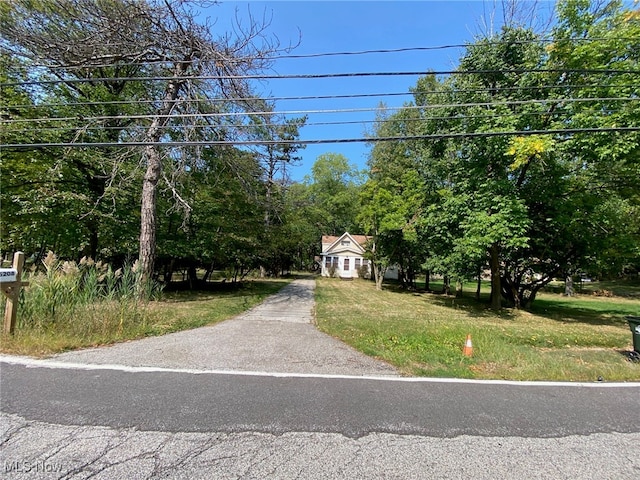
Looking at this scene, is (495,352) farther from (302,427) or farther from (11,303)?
(11,303)

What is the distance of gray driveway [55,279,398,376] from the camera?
4648mm

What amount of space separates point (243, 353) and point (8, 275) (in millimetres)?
4281

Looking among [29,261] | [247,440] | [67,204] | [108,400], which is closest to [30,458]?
[108,400]

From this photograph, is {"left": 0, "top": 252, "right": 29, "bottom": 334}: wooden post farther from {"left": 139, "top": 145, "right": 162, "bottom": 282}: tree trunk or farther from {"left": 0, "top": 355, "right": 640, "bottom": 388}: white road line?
{"left": 139, "top": 145, "right": 162, "bottom": 282}: tree trunk

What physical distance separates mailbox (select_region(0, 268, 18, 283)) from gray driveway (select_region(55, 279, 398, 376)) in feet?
5.89

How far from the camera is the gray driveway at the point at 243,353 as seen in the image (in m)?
4.65

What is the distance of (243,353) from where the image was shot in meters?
5.37

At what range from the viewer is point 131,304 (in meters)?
6.68

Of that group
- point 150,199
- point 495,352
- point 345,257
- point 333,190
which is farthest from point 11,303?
point 333,190

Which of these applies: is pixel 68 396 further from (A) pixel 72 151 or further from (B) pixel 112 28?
(A) pixel 72 151

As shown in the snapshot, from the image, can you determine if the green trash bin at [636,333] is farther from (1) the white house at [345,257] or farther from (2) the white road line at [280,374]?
(1) the white house at [345,257]

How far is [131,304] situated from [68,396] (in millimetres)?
3561

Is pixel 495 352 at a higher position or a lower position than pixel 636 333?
lower

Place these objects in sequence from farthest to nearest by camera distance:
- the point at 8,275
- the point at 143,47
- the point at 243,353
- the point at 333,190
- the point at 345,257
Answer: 1. the point at 333,190
2. the point at 345,257
3. the point at 143,47
4. the point at 243,353
5. the point at 8,275
